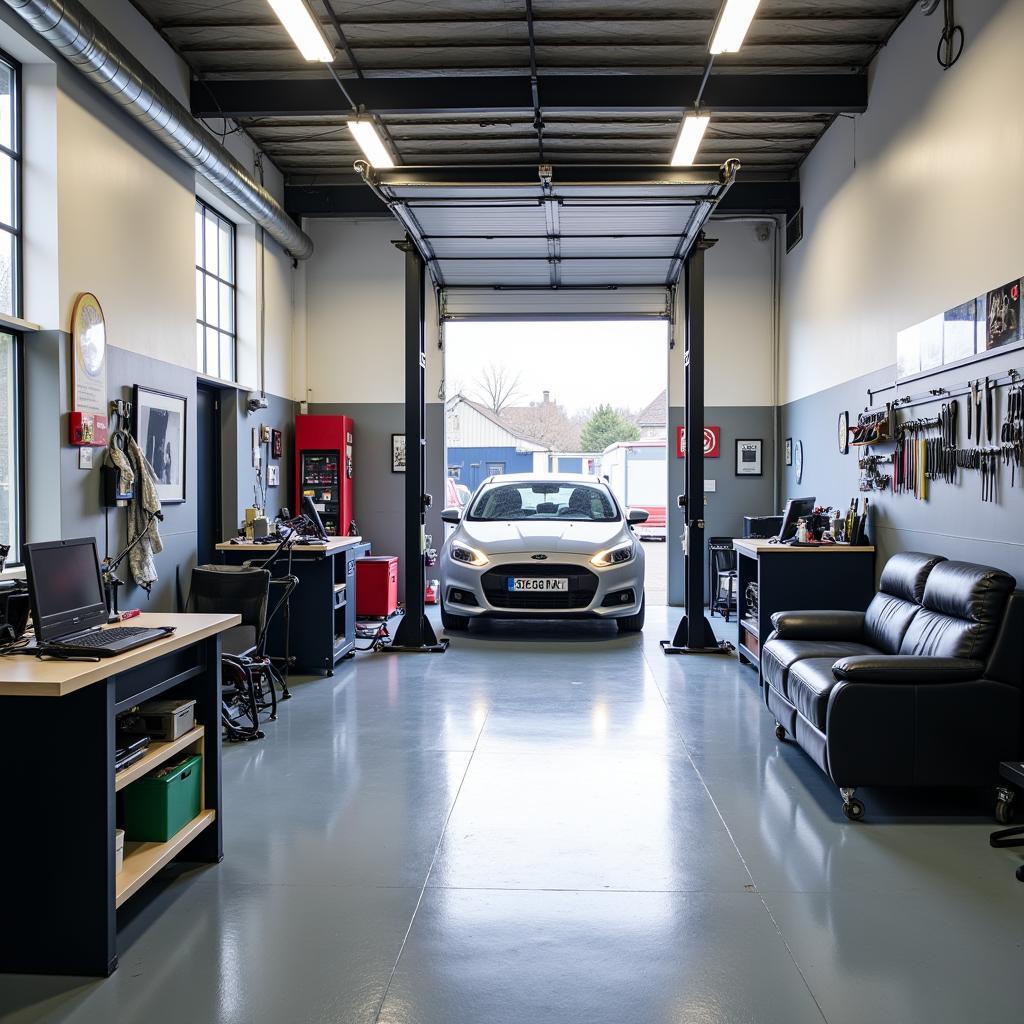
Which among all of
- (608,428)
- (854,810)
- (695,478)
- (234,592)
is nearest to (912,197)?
(695,478)

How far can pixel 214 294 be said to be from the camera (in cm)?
797

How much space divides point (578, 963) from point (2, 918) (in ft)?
5.03

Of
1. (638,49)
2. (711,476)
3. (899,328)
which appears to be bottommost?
(711,476)

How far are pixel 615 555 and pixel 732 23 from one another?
3.94 metres

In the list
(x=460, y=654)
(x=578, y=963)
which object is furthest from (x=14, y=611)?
(x=460, y=654)

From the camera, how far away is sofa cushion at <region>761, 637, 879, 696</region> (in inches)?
172

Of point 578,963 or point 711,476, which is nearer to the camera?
point 578,963

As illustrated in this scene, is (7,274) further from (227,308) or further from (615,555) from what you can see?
(615,555)

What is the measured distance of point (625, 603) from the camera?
751 cm

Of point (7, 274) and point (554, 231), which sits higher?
point (554, 231)

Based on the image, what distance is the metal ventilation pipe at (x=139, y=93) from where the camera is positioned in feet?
14.9

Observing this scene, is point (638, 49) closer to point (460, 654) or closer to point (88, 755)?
point (460, 654)

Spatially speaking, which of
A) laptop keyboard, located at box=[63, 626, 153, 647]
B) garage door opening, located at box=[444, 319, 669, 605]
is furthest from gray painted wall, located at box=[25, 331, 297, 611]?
garage door opening, located at box=[444, 319, 669, 605]

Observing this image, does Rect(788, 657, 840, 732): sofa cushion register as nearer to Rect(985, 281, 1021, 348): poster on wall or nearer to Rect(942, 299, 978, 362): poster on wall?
Rect(985, 281, 1021, 348): poster on wall
